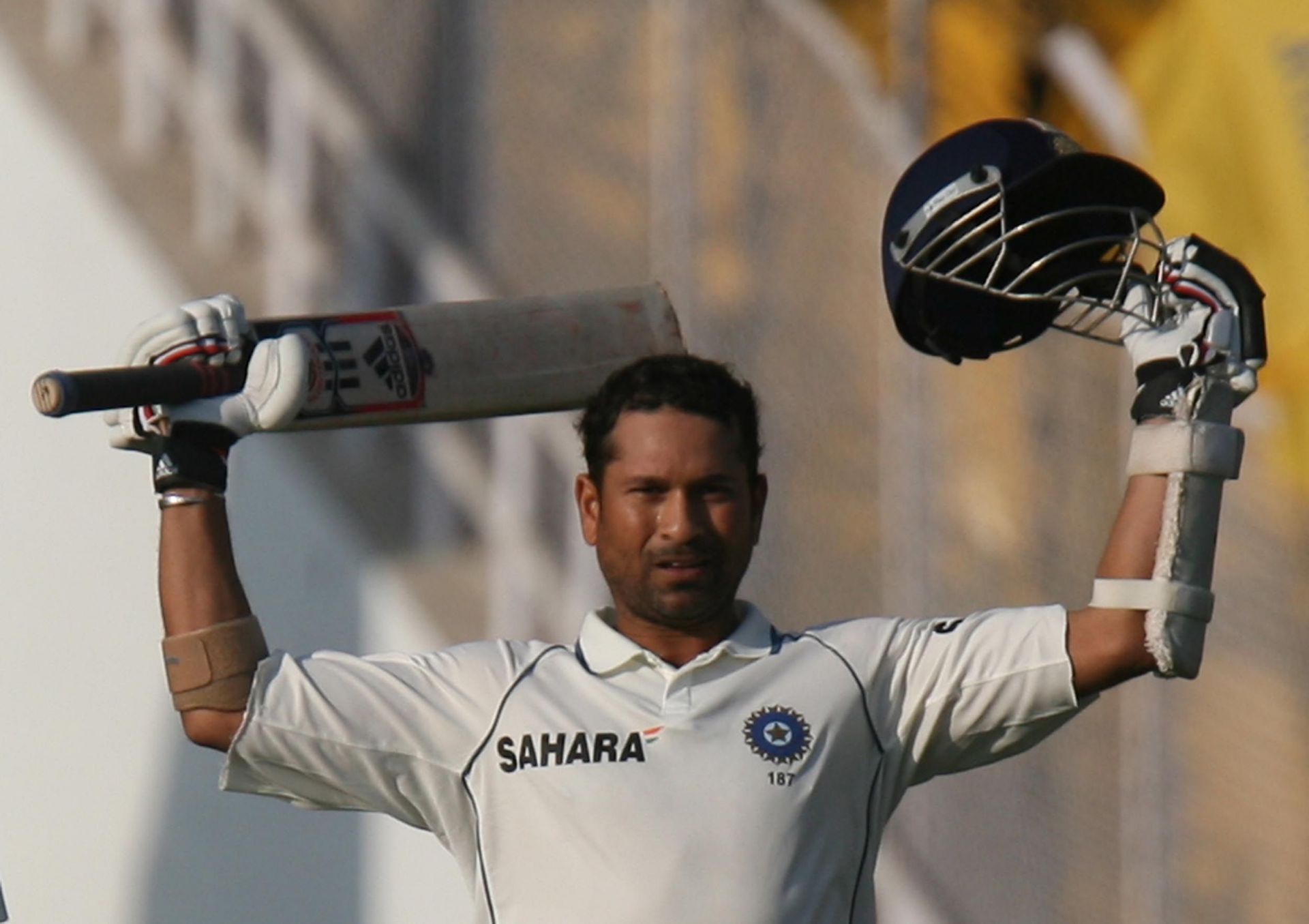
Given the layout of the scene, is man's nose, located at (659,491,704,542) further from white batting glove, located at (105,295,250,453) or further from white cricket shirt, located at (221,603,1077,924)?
white batting glove, located at (105,295,250,453)

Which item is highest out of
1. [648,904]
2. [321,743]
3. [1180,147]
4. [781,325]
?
[1180,147]

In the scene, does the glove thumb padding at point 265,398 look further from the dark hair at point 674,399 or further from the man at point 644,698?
the dark hair at point 674,399

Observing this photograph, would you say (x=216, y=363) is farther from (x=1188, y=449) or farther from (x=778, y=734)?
(x=1188, y=449)

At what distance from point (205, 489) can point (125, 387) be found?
0.13 metres

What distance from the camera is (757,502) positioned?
237 centimetres

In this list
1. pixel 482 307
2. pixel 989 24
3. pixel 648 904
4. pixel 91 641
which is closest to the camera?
pixel 648 904

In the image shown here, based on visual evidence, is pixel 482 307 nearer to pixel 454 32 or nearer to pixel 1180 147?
pixel 454 32

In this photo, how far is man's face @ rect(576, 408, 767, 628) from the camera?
2.28 meters

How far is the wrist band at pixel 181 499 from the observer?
2273 millimetres

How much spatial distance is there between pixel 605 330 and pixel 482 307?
146 millimetres

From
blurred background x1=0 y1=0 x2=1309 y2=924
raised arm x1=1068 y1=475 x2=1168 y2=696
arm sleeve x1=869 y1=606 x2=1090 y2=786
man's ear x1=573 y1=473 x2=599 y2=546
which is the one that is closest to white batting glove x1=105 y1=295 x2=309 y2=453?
man's ear x1=573 y1=473 x2=599 y2=546

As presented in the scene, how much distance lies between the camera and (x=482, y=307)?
2.67 meters

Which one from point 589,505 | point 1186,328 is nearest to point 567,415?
point 589,505

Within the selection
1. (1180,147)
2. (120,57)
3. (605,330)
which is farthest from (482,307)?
(1180,147)
